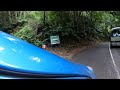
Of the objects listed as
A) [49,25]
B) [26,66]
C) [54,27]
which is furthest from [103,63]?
[26,66]

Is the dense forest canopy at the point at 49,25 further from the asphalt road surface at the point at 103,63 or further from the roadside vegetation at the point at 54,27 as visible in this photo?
the asphalt road surface at the point at 103,63

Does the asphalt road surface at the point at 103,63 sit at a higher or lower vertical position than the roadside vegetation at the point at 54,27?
lower

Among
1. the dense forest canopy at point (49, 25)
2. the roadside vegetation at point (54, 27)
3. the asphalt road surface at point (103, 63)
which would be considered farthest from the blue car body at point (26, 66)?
the dense forest canopy at point (49, 25)

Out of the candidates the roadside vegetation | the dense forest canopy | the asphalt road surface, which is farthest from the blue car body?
the dense forest canopy

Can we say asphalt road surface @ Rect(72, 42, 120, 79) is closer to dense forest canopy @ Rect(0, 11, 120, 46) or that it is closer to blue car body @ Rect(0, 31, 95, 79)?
dense forest canopy @ Rect(0, 11, 120, 46)

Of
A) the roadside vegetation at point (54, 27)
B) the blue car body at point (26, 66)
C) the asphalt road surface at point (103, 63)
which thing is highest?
the roadside vegetation at point (54, 27)

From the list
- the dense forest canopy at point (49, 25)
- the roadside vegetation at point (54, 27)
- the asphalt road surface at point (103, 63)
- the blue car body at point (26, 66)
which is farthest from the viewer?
the dense forest canopy at point (49, 25)

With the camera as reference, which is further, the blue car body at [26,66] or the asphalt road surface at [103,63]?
the asphalt road surface at [103,63]

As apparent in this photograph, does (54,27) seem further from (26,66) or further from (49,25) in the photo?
(26,66)

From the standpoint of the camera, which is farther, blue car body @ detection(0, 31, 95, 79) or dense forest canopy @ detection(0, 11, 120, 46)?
dense forest canopy @ detection(0, 11, 120, 46)

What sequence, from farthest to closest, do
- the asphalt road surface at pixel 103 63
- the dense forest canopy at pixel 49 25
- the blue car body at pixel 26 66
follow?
the dense forest canopy at pixel 49 25 < the asphalt road surface at pixel 103 63 < the blue car body at pixel 26 66

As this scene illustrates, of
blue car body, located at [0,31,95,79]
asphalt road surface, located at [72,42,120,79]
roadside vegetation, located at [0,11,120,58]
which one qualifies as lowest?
asphalt road surface, located at [72,42,120,79]
